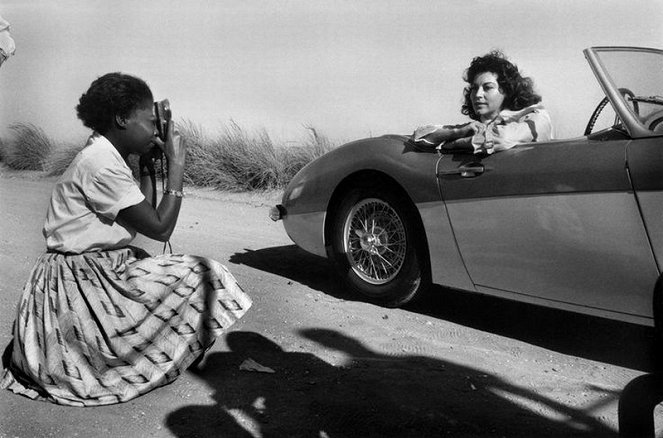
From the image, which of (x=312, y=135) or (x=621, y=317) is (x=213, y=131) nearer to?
(x=312, y=135)

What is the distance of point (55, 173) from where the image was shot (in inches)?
552

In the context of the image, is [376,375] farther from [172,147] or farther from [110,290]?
[172,147]

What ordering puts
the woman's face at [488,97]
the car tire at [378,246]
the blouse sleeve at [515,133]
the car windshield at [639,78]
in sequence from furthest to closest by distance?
the woman's face at [488,97] → the car tire at [378,246] → the blouse sleeve at [515,133] → the car windshield at [639,78]

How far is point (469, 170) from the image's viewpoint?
4.64 m

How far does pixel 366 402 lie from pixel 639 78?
246 centimetres

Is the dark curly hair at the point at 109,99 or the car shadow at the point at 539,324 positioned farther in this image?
the car shadow at the point at 539,324

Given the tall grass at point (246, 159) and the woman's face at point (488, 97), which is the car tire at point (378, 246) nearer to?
the woman's face at point (488, 97)

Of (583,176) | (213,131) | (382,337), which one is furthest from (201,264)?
(213,131)

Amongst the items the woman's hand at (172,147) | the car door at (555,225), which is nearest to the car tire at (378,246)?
the car door at (555,225)

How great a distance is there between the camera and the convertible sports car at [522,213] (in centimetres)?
395

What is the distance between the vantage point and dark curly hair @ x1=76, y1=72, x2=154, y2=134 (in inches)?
151

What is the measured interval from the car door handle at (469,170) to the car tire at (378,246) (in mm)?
459

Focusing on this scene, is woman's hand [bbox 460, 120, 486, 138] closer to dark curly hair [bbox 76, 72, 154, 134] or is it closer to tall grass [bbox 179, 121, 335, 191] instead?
dark curly hair [bbox 76, 72, 154, 134]

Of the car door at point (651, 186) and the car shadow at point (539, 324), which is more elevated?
the car door at point (651, 186)
